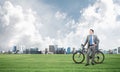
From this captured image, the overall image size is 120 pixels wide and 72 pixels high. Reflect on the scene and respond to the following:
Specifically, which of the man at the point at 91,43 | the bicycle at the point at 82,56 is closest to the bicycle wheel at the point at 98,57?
the bicycle at the point at 82,56

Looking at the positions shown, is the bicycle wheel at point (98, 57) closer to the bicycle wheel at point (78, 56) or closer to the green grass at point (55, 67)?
the green grass at point (55, 67)

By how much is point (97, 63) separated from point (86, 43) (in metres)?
2.01

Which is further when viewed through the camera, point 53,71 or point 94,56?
point 94,56

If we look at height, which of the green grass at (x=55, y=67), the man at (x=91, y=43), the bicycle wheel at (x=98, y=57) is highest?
the man at (x=91, y=43)

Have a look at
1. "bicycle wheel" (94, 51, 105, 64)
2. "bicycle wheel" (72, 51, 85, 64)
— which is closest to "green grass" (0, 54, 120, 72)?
"bicycle wheel" (72, 51, 85, 64)

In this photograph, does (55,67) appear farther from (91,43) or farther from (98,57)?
(98,57)

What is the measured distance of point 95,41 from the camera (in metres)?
19.3

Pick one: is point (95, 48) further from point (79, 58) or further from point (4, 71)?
point (4, 71)

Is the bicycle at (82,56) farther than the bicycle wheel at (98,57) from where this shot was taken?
No

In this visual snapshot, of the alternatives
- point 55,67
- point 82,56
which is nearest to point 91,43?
point 82,56

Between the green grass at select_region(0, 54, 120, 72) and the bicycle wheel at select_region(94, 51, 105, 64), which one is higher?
the bicycle wheel at select_region(94, 51, 105, 64)

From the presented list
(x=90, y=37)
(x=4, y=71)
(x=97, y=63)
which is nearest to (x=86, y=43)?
(x=90, y=37)

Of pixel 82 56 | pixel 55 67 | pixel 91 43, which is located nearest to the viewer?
pixel 55 67

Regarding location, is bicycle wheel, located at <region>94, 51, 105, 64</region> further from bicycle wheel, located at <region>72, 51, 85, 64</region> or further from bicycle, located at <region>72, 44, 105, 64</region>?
bicycle wheel, located at <region>72, 51, 85, 64</region>
